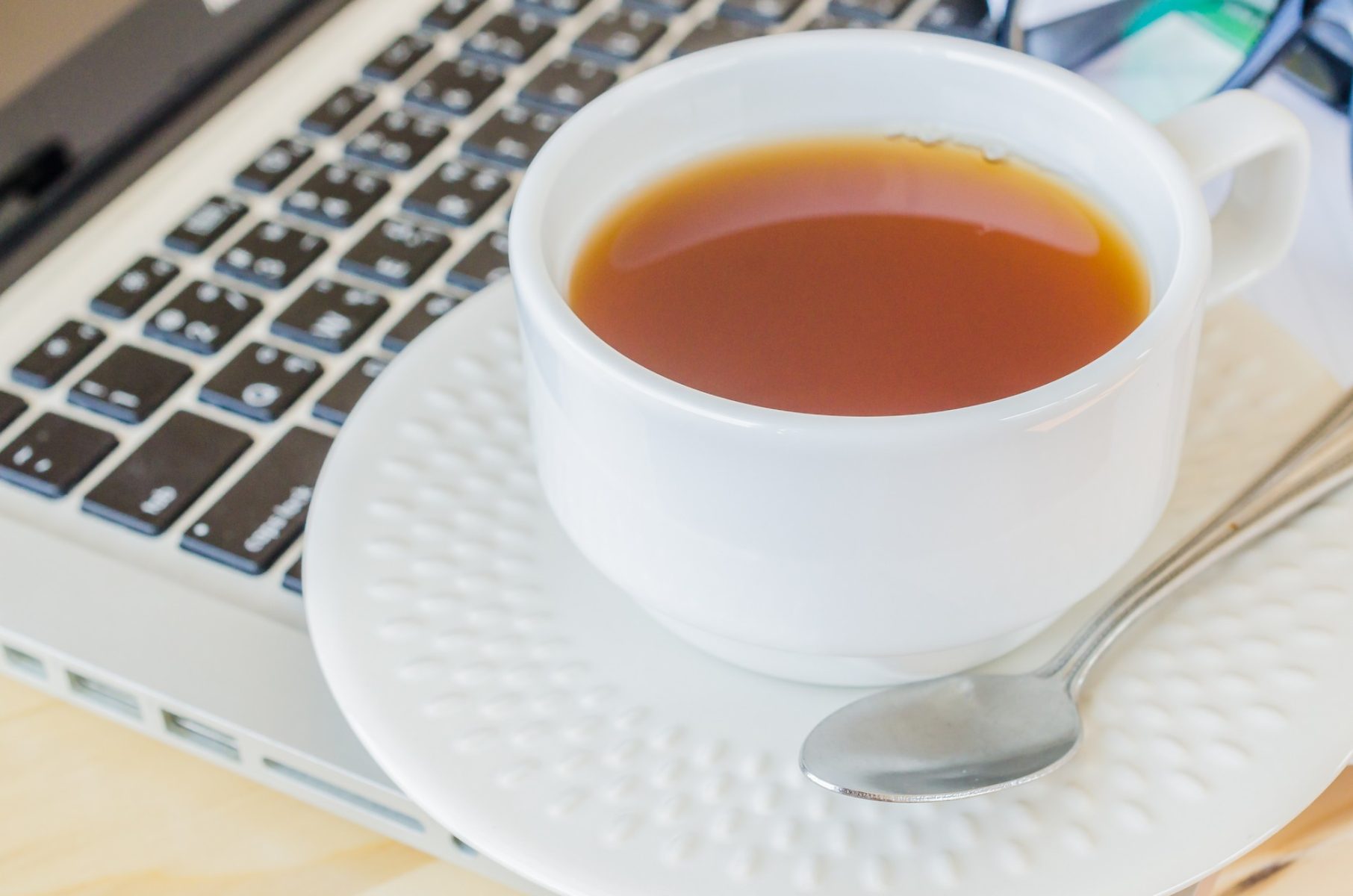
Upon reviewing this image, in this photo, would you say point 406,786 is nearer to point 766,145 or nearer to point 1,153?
point 766,145

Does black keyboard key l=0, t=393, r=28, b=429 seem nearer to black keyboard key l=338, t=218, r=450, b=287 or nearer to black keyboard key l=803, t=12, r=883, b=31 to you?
black keyboard key l=338, t=218, r=450, b=287

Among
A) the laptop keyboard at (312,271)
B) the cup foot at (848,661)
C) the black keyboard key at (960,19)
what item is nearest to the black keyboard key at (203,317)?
the laptop keyboard at (312,271)

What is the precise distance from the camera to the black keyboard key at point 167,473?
409 mm

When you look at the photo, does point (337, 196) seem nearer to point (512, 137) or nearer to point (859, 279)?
point (512, 137)

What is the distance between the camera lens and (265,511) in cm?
41

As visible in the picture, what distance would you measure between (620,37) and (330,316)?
204 mm

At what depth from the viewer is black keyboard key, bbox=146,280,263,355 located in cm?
46

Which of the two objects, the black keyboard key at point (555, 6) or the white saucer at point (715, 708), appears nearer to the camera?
the white saucer at point (715, 708)

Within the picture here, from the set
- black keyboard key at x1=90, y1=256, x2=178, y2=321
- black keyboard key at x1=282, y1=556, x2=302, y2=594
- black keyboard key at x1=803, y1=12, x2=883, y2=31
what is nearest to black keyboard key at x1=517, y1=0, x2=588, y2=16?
black keyboard key at x1=803, y1=12, x2=883, y2=31

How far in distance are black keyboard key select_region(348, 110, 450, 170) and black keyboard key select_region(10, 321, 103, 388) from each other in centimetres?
13

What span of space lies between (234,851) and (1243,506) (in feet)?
0.92

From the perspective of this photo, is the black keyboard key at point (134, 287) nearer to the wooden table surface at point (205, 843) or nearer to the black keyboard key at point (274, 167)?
the black keyboard key at point (274, 167)

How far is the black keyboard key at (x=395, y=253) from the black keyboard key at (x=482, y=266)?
0.01 meters

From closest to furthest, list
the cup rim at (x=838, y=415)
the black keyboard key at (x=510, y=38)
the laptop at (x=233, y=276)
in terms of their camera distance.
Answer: the cup rim at (x=838, y=415)
the laptop at (x=233, y=276)
the black keyboard key at (x=510, y=38)
